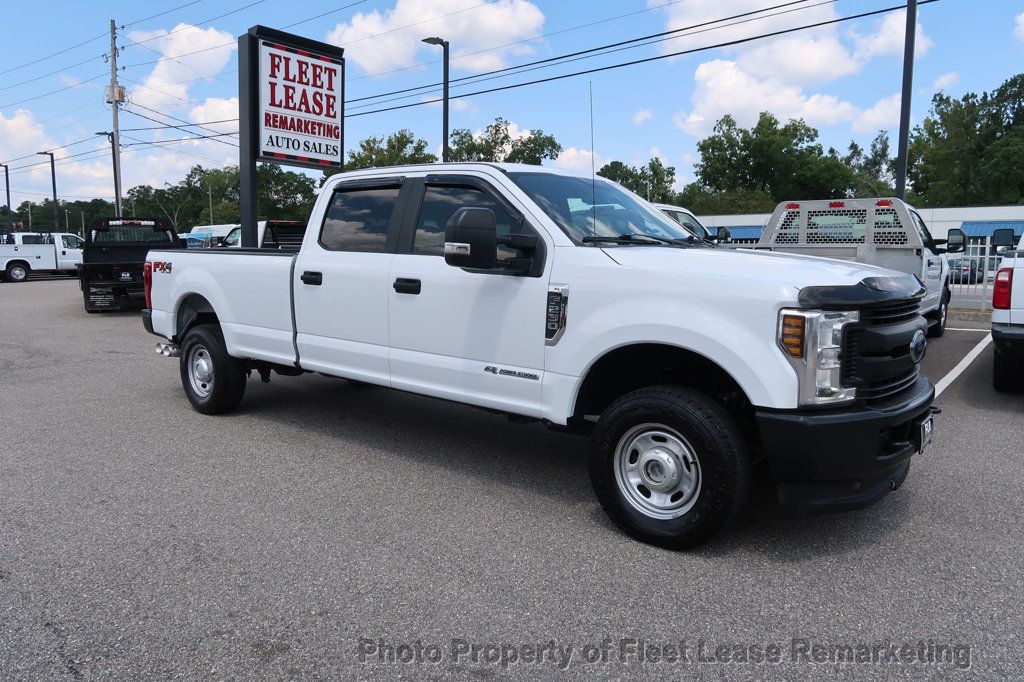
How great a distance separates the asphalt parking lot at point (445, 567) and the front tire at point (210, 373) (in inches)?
20.3

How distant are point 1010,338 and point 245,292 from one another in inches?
260

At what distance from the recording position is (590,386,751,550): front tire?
3553 mm

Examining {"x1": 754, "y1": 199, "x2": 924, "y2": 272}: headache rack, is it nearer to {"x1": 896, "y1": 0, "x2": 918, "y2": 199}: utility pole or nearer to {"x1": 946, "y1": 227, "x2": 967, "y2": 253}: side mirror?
{"x1": 946, "y1": 227, "x2": 967, "y2": 253}: side mirror

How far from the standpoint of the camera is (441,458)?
5.39 m

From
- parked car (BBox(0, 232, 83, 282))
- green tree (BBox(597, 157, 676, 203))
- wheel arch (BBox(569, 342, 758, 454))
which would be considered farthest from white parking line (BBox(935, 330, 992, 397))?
green tree (BBox(597, 157, 676, 203))

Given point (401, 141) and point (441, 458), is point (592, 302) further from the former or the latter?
point (401, 141)

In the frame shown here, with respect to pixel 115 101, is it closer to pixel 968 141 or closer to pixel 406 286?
pixel 406 286

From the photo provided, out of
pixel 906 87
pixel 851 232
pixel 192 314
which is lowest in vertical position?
pixel 192 314

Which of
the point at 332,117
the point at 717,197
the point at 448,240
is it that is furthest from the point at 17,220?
the point at 448,240

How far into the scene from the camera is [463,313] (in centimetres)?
454

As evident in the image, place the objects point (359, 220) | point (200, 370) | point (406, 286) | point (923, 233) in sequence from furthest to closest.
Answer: point (923, 233), point (200, 370), point (359, 220), point (406, 286)

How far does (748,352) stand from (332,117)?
9685mm

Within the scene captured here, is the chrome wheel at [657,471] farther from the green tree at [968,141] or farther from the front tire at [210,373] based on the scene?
the green tree at [968,141]

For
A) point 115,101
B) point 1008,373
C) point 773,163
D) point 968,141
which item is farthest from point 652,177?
point 1008,373
